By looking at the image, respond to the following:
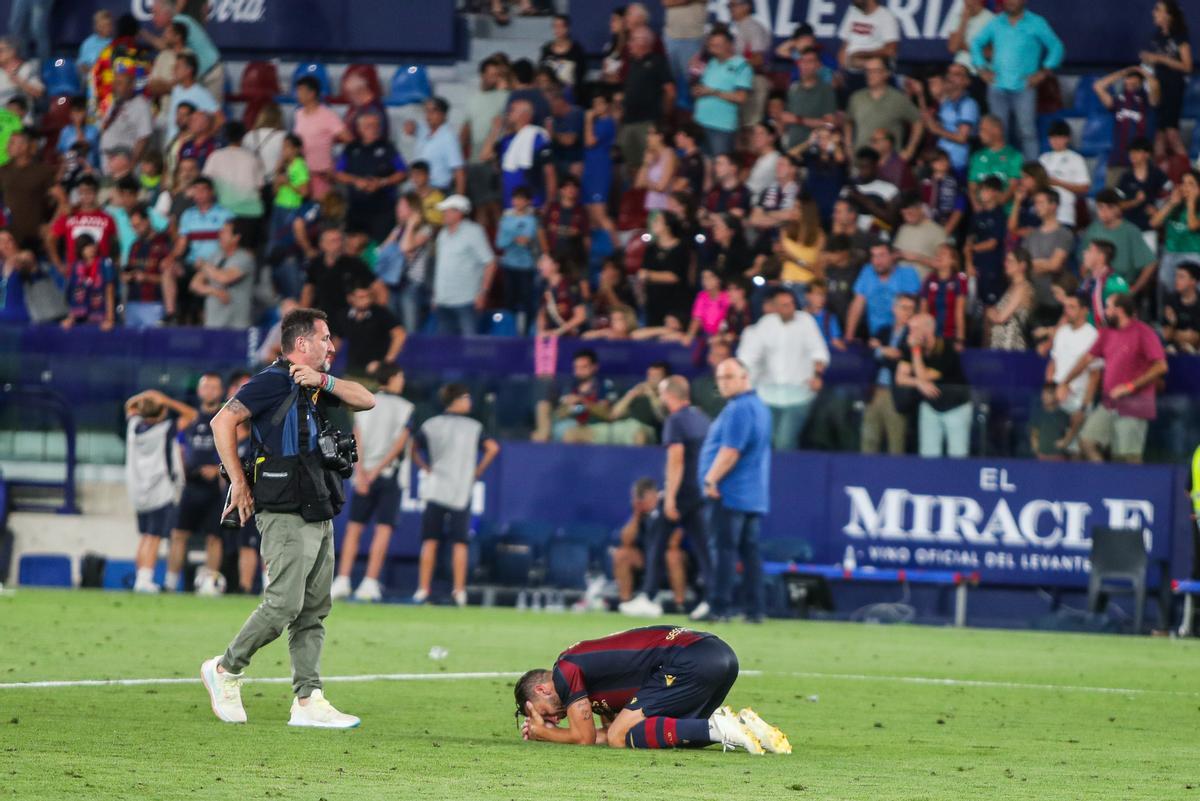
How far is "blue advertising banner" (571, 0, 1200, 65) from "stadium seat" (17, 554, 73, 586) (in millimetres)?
10583

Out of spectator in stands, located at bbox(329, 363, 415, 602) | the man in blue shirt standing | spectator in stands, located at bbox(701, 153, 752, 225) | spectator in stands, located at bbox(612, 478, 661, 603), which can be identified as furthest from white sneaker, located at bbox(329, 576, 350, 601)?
spectator in stands, located at bbox(701, 153, 752, 225)

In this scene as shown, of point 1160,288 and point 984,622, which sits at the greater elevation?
point 1160,288

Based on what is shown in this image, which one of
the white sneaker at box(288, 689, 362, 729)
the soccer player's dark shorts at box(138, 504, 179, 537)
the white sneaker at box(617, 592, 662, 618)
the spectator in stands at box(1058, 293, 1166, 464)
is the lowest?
the white sneaker at box(617, 592, 662, 618)

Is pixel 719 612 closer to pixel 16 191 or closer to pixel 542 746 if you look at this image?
pixel 542 746

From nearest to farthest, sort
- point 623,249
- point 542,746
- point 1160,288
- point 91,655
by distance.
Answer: point 542,746 < point 91,655 < point 1160,288 < point 623,249

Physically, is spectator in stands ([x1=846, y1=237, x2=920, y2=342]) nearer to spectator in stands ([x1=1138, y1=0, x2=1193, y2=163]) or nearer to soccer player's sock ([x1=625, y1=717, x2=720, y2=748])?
spectator in stands ([x1=1138, y1=0, x2=1193, y2=163])

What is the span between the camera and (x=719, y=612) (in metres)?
18.3

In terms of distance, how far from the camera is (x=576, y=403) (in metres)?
21.0

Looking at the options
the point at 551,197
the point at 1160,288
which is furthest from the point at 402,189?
the point at 1160,288

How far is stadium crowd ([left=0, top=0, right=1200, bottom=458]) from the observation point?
2053 cm

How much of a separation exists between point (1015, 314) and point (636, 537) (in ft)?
14.6

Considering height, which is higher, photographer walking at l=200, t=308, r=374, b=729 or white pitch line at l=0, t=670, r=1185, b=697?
photographer walking at l=200, t=308, r=374, b=729

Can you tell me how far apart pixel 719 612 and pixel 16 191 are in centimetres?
1121

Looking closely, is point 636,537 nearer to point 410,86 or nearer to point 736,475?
point 736,475
